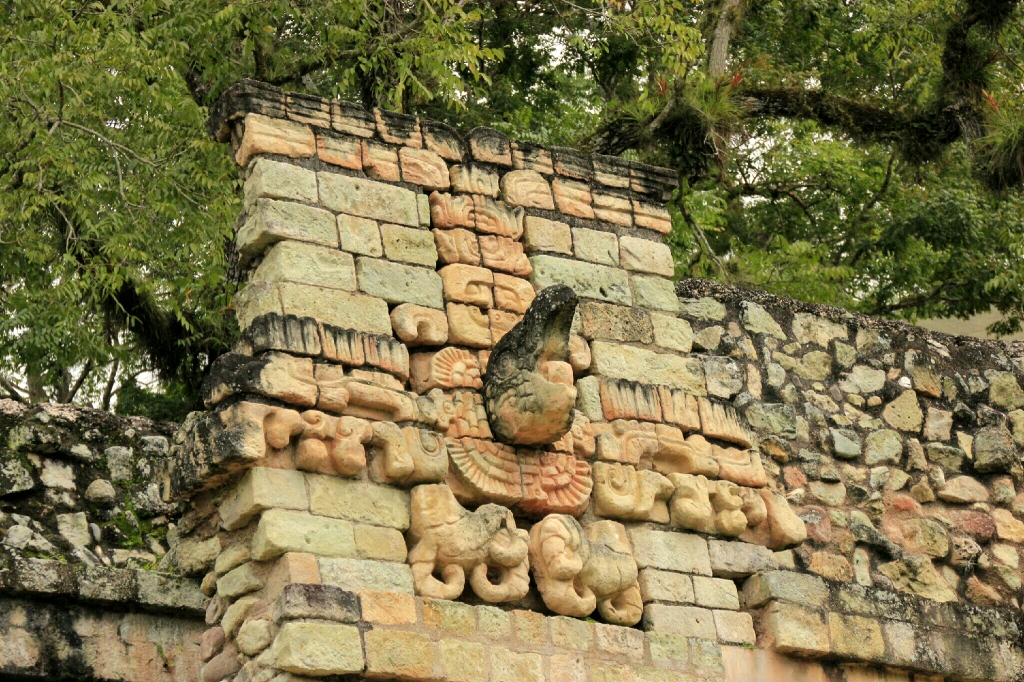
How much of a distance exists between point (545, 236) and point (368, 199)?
857mm

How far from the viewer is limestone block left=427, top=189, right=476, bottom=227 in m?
6.41

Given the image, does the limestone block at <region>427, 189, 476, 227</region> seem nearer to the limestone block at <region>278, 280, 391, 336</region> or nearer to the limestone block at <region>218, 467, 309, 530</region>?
the limestone block at <region>278, 280, 391, 336</region>

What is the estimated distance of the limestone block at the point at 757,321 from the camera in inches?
291

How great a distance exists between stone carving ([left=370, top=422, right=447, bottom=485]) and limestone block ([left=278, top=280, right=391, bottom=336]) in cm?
41

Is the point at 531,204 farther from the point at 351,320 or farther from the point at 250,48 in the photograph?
the point at 250,48

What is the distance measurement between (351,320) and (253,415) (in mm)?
610

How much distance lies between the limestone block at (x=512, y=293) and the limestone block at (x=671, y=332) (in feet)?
2.08

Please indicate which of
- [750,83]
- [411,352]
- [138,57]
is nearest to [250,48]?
[138,57]

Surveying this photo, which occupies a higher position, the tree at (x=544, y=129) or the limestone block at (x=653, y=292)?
the tree at (x=544, y=129)

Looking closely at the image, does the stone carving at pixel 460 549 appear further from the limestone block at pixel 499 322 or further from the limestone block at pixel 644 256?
the limestone block at pixel 644 256

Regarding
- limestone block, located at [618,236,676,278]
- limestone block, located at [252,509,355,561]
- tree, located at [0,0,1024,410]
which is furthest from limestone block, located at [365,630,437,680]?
tree, located at [0,0,1024,410]

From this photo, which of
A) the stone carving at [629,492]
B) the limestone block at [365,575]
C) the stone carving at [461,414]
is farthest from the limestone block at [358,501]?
the stone carving at [629,492]

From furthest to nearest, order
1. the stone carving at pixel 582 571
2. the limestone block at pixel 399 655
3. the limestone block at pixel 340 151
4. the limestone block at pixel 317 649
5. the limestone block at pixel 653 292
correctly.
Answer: the limestone block at pixel 653 292
the limestone block at pixel 340 151
the stone carving at pixel 582 571
the limestone block at pixel 399 655
the limestone block at pixel 317 649

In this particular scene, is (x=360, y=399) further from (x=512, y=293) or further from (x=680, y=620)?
(x=680, y=620)
